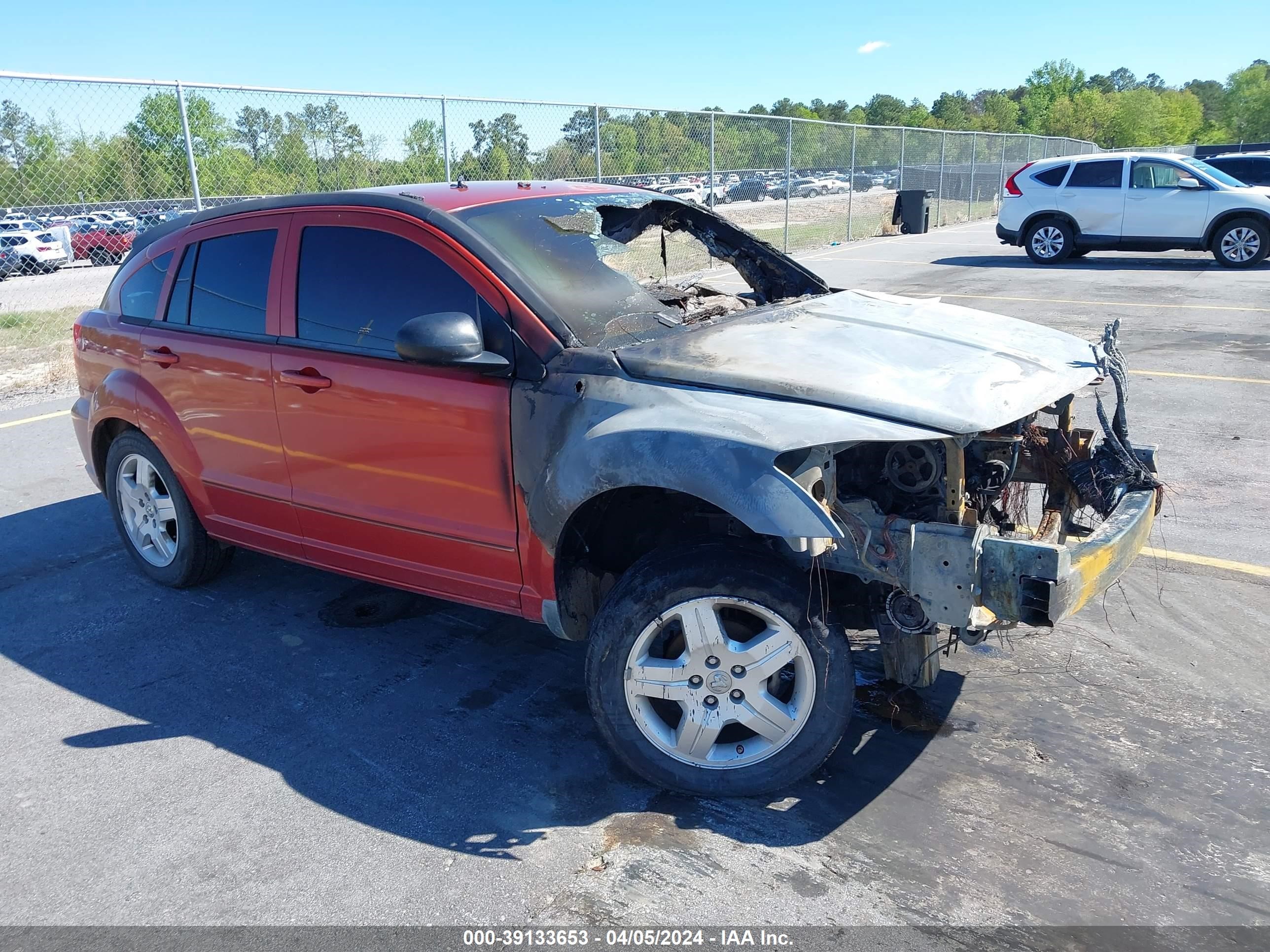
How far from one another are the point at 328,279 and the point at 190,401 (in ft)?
3.39

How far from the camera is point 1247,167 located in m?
20.7

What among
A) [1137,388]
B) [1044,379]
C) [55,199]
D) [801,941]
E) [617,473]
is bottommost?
[801,941]

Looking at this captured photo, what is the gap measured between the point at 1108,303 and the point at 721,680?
1195 centimetres

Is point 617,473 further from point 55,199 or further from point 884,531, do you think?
point 55,199

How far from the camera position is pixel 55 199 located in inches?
398

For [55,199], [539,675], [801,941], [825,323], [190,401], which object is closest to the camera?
[801,941]

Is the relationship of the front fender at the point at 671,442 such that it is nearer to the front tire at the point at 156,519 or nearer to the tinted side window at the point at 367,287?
the tinted side window at the point at 367,287

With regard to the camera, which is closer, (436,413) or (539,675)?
(436,413)

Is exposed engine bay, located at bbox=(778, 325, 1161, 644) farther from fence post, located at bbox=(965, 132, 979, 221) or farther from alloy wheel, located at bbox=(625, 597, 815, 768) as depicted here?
fence post, located at bbox=(965, 132, 979, 221)

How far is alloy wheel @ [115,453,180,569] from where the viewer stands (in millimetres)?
4789

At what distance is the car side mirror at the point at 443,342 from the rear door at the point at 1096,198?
16.8 m

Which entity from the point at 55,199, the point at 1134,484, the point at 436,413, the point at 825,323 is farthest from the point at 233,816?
the point at 55,199

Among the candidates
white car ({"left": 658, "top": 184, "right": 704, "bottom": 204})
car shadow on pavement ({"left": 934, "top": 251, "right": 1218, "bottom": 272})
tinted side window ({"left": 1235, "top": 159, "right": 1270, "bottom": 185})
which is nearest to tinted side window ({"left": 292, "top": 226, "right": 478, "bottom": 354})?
white car ({"left": 658, "top": 184, "right": 704, "bottom": 204})

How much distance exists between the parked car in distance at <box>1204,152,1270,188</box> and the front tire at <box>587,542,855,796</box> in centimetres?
2184
